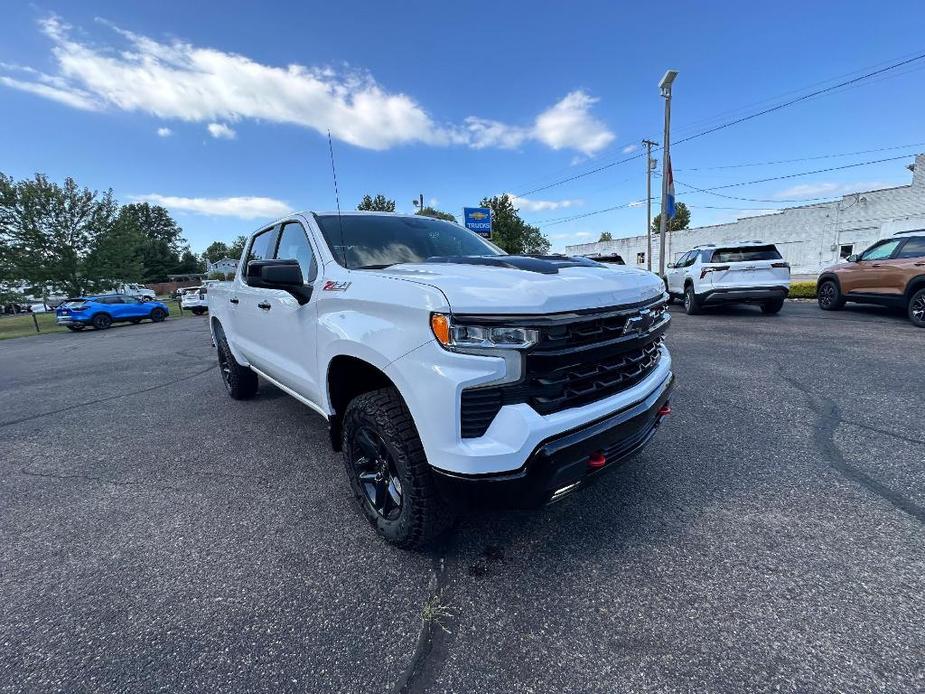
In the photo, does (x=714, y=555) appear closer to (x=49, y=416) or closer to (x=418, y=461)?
(x=418, y=461)

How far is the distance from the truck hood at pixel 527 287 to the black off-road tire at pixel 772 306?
9.47 meters

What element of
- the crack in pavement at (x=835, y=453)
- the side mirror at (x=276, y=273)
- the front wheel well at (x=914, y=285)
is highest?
the side mirror at (x=276, y=273)

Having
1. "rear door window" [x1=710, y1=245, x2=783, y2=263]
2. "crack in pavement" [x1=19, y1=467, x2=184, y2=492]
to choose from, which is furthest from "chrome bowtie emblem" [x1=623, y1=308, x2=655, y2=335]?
"rear door window" [x1=710, y1=245, x2=783, y2=263]

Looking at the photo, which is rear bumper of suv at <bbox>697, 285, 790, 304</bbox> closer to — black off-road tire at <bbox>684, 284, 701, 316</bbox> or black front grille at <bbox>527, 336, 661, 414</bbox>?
black off-road tire at <bbox>684, 284, 701, 316</bbox>

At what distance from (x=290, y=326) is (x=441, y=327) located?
163 centimetres

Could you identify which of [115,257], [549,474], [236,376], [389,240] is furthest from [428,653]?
[115,257]

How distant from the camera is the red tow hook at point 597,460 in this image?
72.3 inches

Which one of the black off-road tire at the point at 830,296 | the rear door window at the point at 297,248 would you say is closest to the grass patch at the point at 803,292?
the black off-road tire at the point at 830,296

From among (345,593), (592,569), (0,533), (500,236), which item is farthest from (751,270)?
(500,236)

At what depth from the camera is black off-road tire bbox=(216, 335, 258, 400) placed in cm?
477

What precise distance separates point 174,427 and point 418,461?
144 inches

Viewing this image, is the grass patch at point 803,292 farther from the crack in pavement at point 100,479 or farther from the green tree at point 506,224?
the green tree at point 506,224

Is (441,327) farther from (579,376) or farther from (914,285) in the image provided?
(914,285)

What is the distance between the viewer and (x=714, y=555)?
2090mm
